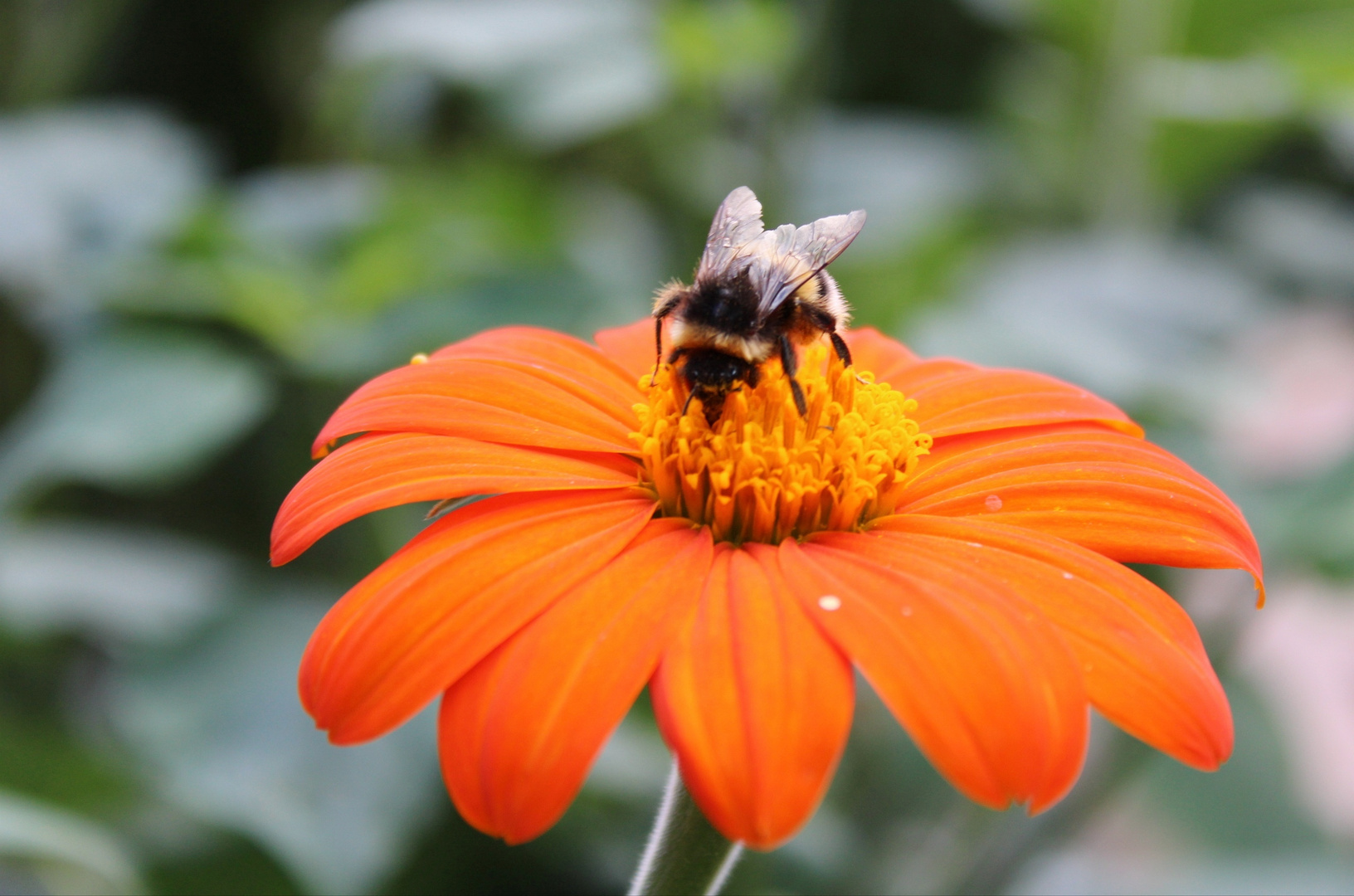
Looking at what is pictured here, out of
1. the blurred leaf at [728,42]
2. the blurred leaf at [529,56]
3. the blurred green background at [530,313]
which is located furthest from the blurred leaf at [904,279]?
the blurred leaf at [529,56]

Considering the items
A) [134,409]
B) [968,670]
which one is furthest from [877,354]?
[134,409]

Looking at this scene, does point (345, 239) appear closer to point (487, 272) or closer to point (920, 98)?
point (487, 272)

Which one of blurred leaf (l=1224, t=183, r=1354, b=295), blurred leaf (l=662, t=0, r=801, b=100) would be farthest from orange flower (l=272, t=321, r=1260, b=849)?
blurred leaf (l=1224, t=183, r=1354, b=295)

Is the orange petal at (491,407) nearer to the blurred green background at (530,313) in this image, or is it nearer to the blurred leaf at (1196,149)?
the blurred green background at (530,313)

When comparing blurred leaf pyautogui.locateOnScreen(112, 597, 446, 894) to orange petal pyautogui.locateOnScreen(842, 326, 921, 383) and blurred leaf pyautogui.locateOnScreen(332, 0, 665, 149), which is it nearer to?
orange petal pyautogui.locateOnScreen(842, 326, 921, 383)

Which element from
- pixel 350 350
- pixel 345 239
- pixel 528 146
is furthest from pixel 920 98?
pixel 350 350
